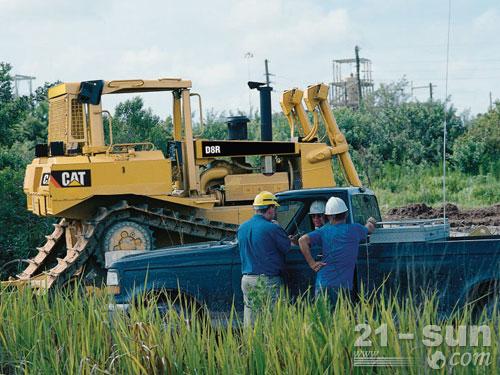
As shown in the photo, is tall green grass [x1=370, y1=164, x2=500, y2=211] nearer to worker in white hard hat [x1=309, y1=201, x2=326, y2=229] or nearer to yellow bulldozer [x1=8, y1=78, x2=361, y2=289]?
yellow bulldozer [x1=8, y1=78, x2=361, y2=289]

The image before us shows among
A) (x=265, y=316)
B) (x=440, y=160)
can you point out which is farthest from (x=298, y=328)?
(x=440, y=160)

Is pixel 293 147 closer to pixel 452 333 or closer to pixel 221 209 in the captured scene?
pixel 221 209

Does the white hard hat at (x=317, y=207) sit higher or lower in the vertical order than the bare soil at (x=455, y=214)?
higher

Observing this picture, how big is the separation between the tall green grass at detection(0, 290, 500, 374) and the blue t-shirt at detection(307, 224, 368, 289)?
1805 millimetres

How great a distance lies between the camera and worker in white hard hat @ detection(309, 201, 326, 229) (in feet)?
35.8

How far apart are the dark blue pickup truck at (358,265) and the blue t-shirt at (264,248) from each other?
38 centimetres

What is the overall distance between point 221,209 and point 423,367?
1144 cm

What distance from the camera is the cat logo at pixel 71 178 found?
16516 mm

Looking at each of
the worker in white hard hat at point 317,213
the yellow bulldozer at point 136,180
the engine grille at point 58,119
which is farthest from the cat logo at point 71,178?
the worker in white hard hat at point 317,213

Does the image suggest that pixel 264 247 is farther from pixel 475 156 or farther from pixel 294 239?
pixel 475 156

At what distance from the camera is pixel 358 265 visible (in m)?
10.7

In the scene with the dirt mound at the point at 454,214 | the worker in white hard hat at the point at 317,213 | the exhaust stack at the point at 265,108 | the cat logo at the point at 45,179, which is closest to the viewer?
the worker in white hard hat at the point at 317,213

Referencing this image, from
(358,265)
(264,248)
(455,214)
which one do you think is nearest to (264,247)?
(264,248)

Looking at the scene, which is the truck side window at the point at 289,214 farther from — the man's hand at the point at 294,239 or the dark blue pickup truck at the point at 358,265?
the man's hand at the point at 294,239
